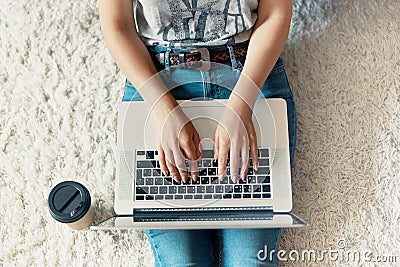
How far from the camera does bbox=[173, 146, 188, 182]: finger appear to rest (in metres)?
0.94

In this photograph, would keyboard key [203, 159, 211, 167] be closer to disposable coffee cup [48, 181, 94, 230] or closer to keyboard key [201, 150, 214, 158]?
keyboard key [201, 150, 214, 158]

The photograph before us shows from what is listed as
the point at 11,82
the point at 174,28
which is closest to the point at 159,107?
the point at 174,28

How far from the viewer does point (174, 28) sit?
99 cm

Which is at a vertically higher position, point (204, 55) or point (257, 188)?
point (204, 55)

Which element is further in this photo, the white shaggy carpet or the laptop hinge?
the white shaggy carpet

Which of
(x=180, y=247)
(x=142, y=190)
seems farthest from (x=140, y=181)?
(x=180, y=247)

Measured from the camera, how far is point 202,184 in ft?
3.11

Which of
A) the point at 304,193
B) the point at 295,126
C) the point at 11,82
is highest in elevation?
the point at 11,82

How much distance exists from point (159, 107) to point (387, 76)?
438 mm

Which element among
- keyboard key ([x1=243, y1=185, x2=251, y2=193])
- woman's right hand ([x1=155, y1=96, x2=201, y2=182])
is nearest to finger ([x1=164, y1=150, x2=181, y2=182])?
woman's right hand ([x1=155, y1=96, x2=201, y2=182])

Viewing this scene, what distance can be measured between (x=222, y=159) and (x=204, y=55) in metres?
0.18

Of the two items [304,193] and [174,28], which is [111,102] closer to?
[174,28]

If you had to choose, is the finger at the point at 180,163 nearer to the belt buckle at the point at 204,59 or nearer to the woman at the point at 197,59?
the woman at the point at 197,59

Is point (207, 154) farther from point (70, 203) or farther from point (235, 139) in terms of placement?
point (70, 203)
